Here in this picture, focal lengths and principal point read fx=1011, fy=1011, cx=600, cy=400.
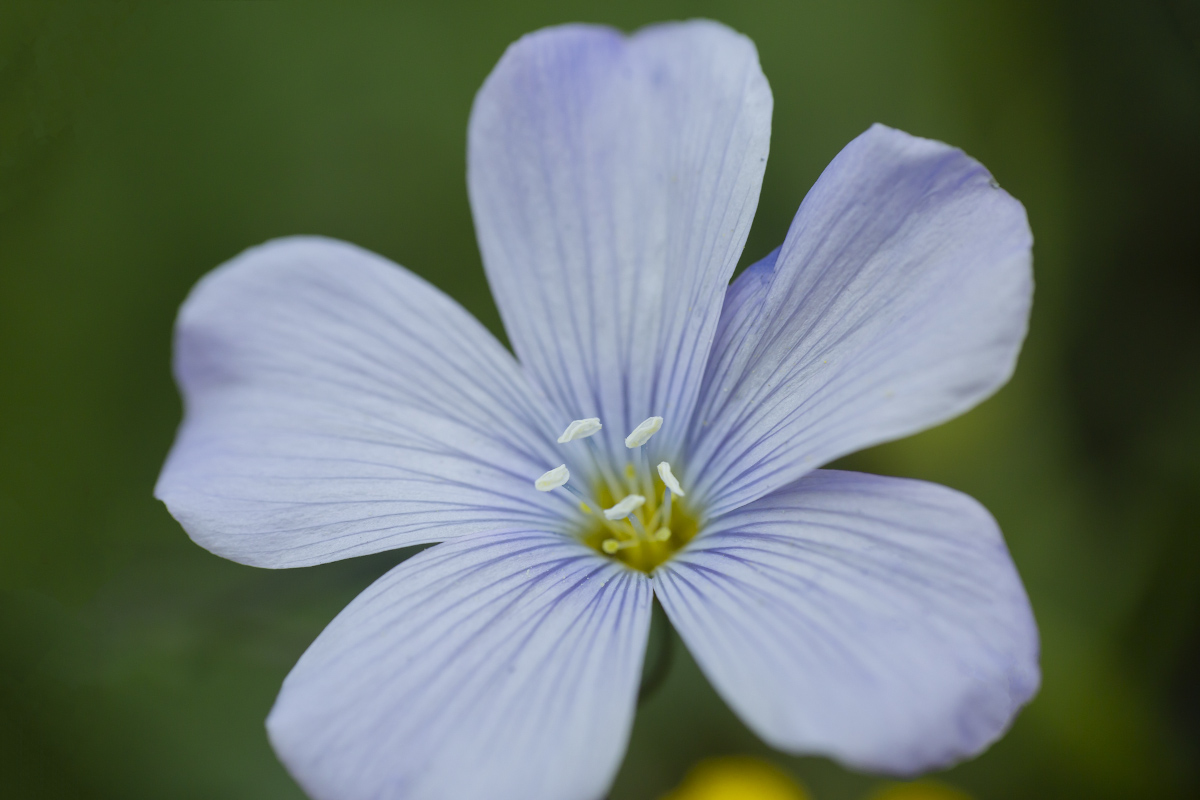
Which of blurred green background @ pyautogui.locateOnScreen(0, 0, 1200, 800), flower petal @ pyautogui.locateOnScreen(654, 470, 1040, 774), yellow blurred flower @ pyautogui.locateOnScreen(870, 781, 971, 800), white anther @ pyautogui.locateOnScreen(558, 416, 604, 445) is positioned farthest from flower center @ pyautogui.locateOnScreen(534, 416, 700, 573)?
yellow blurred flower @ pyautogui.locateOnScreen(870, 781, 971, 800)

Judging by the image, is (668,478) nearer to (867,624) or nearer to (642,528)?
(642,528)

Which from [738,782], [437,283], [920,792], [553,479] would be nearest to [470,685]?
[553,479]

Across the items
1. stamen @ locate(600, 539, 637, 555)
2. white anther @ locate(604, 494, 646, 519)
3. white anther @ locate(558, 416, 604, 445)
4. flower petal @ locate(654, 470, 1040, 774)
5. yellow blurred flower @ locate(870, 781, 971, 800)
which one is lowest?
yellow blurred flower @ locate(870, 781, 971, 800)

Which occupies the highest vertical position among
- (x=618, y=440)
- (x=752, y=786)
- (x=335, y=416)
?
(x=335, y=416)

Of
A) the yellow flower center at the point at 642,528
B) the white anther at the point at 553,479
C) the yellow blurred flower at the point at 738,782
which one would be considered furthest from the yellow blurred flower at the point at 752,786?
the white anther at the point at 553,479

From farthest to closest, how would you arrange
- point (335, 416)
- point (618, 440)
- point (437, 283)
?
point (437, 283), point (618, 440), point (335, 416)

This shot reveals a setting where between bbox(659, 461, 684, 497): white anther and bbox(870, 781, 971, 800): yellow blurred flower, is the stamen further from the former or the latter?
bbox(870, 781, 971, 800): yellow blurred flower

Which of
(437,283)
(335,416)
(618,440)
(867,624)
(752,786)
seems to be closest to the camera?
(867,624)

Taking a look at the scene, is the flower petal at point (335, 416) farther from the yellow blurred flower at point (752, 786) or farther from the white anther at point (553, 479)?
the yellow blurred flower at point (752, 786)
